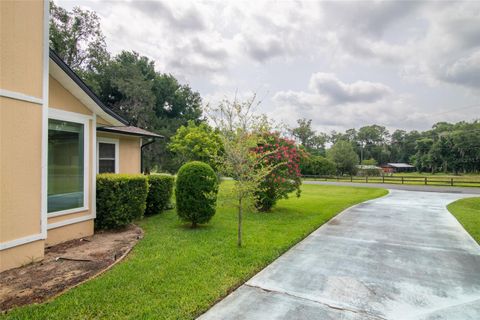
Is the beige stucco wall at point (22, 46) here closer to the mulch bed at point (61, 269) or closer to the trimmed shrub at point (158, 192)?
the mulch bed at point (61, 269)

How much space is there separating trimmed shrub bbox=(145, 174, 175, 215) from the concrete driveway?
4976 mm

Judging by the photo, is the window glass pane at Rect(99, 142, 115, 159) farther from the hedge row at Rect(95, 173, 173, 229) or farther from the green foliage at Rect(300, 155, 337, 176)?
the green foliage at Rect(300, 155, 337, 176)

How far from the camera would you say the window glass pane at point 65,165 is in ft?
15.3

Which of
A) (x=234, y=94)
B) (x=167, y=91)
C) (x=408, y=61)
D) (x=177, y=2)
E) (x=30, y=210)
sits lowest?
(x=30, y=210)

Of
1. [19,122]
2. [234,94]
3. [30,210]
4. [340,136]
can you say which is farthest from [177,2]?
[340,136]

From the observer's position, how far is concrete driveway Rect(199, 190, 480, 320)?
2.78 m

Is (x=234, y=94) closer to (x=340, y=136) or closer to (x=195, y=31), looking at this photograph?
(x=195, y=31)

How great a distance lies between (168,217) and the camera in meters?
7.61

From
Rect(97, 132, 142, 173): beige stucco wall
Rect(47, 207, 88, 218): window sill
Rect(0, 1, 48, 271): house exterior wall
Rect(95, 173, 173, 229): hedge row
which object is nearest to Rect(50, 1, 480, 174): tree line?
Rect(97, 132, 142, 173): beige stucco wall

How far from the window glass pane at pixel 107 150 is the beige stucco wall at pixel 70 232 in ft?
11.3

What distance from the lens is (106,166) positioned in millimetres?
8305

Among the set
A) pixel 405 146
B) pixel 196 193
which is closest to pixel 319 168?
pixel 196 193

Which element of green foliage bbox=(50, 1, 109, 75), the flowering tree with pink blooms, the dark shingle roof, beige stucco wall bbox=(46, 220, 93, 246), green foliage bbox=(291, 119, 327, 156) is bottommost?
beige stucco wall bbox=(46, 220, 93, 246)

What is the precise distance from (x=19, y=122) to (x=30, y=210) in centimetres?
140
